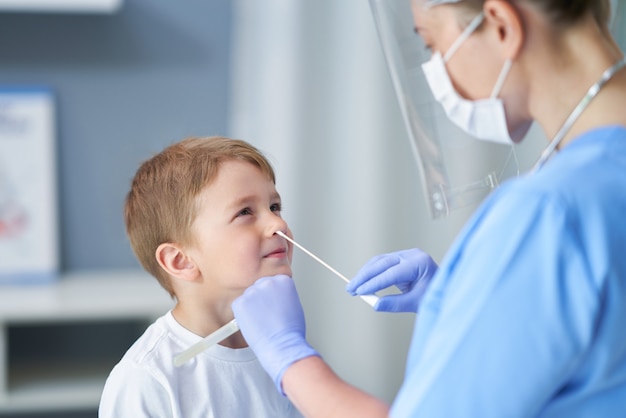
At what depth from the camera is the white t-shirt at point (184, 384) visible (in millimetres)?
1295

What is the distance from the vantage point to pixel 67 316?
2363 mm

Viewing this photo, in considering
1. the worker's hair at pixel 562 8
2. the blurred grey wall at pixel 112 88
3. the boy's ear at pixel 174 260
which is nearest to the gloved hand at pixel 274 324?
the boy's ear at pixel 174 260

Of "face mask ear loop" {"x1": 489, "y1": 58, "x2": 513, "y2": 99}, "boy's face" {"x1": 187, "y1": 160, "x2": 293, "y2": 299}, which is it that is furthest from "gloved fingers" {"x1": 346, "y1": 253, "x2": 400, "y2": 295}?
"face mask ear loop" {"x1": 489, "y1": 58, "x2": 513, "y2": 99}

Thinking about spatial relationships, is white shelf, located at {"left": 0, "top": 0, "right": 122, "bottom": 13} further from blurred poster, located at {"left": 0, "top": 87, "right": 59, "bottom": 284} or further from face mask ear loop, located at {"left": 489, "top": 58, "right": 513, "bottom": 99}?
face mask ear loop, located at {"left": 489, "top": 58, "right": 513, "bottom": 99}

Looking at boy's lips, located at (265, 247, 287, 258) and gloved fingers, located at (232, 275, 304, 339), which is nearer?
gloved fingers, located at (232, 275, 304, 339)

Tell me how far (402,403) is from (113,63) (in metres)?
2.10

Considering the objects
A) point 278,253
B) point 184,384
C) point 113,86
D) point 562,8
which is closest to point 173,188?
point 278,253

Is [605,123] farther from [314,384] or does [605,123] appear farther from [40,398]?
[40,398]

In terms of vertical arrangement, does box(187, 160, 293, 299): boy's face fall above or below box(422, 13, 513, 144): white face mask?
below

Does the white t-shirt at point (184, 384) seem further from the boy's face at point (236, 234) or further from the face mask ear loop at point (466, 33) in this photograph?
the face mask ear loop at point (466, 33)

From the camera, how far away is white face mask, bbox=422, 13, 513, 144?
1.03m

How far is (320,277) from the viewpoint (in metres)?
2.43

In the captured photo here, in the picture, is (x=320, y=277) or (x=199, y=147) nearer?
(x=199, y=147)

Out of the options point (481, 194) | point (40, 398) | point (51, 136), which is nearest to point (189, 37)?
point (51, 136)
